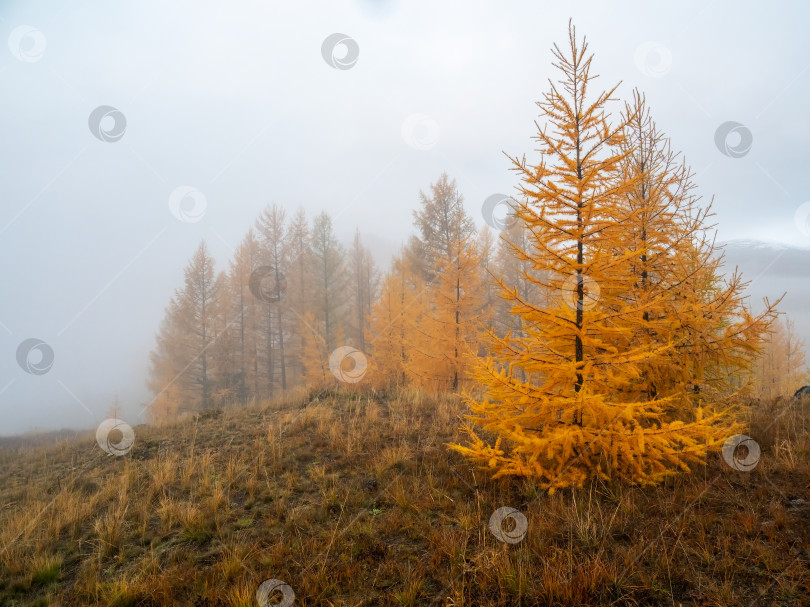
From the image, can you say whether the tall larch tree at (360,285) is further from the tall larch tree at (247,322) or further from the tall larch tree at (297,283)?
the tall larch tree at (247,322)

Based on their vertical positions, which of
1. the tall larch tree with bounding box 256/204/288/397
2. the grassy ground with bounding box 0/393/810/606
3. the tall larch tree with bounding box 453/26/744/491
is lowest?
the grassy ground with bounding box 0/393/810/606

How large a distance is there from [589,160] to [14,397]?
376 feet

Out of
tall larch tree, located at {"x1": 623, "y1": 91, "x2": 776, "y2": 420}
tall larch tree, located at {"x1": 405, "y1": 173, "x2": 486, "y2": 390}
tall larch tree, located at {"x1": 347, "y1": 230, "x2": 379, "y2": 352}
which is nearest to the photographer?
tall larch tree, located at {"x1": 623, "y1": 91, "x2": 776, "y2": 420}

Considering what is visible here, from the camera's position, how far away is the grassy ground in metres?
2.60

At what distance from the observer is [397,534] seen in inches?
139

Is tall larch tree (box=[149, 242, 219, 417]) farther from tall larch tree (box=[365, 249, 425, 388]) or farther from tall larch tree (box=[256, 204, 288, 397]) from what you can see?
tall larch tree (box=[365, 249, 425, 388])

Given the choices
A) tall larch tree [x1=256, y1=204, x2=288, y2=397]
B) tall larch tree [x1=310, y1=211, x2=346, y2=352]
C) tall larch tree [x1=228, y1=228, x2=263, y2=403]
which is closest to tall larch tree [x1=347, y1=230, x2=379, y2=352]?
tall larch tree [x1=310, y1=211, x2=346, y2=352]

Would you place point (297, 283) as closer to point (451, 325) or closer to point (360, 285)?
point (360, 285)

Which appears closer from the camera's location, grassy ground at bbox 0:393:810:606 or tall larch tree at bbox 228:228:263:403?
grassy ground at bbox 0:393:810:606

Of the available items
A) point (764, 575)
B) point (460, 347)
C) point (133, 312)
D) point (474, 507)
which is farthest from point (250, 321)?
point (133, 312)

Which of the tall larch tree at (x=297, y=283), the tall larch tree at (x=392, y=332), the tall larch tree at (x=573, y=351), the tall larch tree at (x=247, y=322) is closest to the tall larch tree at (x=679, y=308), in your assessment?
the tall larch tree at (x=573, y=351)

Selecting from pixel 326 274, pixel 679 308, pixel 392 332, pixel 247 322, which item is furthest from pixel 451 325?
pixel 247 322

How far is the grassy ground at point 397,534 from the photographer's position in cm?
260

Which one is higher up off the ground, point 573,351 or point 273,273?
point 273,273
